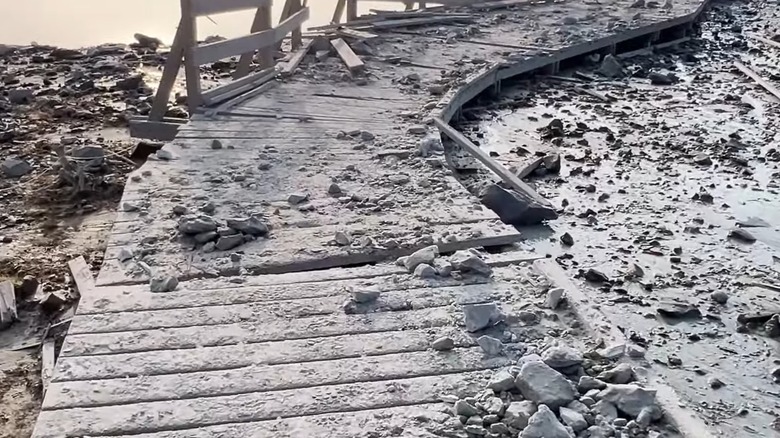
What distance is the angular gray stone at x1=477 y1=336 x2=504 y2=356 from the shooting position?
11.3 feet

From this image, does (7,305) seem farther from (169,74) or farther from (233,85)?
(233,85)

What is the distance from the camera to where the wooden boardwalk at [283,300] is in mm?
3076

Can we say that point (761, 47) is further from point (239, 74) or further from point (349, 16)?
point (239, 74)

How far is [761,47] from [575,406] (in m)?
10.3

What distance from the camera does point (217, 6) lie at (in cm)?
702

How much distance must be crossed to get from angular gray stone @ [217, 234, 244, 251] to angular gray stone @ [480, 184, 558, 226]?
6.90 feet

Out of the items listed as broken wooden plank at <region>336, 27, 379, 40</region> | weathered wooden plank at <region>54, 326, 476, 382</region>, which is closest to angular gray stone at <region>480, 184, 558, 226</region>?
weathered wooden plank at <region>54, 326, 476, 382</region>

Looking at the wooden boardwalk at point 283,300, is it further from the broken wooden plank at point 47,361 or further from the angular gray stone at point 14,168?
the angular gray stone at point 14,168

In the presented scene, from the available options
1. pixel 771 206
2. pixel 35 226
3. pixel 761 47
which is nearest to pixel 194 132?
pixel 35 226

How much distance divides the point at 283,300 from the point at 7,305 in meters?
2.10

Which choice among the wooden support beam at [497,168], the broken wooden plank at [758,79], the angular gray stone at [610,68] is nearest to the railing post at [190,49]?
the wooden support beam at [497,168]

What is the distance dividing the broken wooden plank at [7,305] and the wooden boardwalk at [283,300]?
3.08 feet

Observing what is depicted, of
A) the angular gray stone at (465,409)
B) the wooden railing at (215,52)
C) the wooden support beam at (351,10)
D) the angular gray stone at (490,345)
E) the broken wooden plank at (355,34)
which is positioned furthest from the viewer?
the wooden support beam at (351,10)

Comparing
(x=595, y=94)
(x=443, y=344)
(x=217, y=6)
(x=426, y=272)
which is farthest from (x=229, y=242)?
(x=595, y=94)
